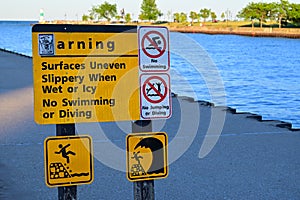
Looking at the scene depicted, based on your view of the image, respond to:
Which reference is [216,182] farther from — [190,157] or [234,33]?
[234,33]

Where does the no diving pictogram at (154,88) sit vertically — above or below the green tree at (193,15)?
below

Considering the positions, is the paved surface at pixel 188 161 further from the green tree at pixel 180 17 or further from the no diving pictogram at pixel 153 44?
the green tree at pixel 180 17

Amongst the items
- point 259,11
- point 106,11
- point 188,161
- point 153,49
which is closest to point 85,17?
point 106,11

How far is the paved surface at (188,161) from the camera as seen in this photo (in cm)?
587

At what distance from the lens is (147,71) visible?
332cm

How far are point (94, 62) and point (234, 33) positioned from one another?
13410 cm

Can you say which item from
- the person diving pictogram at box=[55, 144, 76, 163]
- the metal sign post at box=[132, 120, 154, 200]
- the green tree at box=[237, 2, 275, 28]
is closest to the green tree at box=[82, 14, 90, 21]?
the green tree at box=[237, 2, 275, 28]

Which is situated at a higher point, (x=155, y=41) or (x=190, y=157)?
(x=155, y=41)

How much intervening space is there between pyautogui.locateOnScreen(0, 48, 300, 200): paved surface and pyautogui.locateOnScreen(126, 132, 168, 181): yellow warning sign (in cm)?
237

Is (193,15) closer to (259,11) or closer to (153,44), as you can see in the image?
(259,11)

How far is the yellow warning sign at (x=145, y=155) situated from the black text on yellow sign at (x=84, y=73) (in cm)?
13

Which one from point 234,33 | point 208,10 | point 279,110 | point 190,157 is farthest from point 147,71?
point 208,10

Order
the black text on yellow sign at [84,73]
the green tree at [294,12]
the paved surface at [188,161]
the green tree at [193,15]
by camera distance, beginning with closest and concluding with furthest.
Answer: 1. the black text on yellow sign at [84,73]
2. the paved surface at [188,161]
3. the green tree at [294,12]
4. the green tree at [193,15]

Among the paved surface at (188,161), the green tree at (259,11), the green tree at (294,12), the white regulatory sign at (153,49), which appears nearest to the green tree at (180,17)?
the green tree at (259,11)
